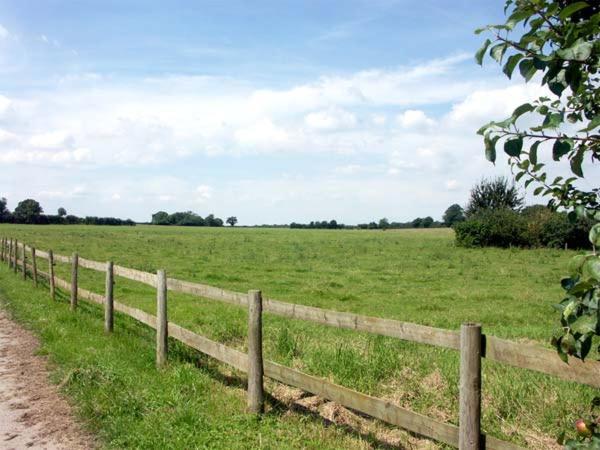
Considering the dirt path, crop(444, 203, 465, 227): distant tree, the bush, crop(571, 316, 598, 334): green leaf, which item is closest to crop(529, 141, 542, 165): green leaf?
crop(571, 316, 598, 334): green leaf

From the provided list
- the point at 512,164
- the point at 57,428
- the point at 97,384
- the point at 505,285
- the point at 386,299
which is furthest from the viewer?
the point at 505,285

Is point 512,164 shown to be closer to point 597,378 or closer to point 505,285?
point 597,378

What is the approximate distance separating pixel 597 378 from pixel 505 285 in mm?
18646

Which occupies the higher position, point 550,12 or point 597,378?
point 550,12

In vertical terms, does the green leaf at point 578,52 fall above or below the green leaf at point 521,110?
above

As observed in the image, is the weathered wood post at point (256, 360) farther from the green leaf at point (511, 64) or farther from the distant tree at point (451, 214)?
the distant tree at point (451, 214)

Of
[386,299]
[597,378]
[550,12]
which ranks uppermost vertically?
[550,12]

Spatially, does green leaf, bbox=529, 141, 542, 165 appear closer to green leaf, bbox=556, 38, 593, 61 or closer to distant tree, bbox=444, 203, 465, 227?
green leaf, bbox=556, 38, 593, 61

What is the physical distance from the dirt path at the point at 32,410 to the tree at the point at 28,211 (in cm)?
11885

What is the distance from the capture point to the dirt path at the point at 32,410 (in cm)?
538

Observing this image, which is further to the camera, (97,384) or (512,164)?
(97,384)

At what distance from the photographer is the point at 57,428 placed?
18.8 feet

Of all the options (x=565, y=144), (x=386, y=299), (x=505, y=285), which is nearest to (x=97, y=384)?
(x=565, y=144)

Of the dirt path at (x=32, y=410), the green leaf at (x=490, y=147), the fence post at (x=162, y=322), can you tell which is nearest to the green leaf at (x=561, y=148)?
the green leaf at (x=490, y=147)
